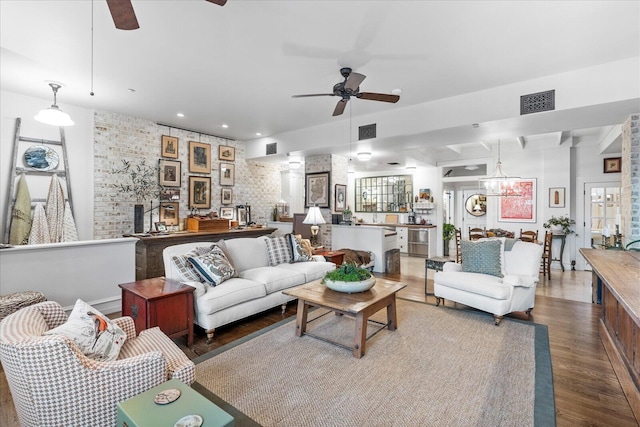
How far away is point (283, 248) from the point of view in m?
4.68

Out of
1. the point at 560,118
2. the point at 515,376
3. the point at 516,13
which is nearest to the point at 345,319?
the point at 515,376

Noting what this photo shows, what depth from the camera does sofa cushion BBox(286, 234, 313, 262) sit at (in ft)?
15.5

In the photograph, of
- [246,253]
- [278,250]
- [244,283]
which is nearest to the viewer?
[244,283]

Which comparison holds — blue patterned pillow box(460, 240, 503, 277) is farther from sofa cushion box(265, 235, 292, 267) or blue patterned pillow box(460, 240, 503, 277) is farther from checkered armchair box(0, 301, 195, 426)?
checkered armchair box(0, 301, 195, 426)

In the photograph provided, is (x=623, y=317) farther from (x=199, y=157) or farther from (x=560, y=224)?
(x=199, y=157)

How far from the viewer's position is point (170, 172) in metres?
5.97

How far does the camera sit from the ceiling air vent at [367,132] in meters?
5.26

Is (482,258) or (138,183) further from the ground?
(138,183)

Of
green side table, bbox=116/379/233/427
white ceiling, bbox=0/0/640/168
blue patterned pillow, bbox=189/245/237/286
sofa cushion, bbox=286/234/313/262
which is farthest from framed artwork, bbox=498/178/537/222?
green side table, bbox=116/379/233/427

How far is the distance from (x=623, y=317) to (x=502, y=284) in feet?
3.57

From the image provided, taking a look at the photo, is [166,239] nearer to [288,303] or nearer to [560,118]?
[288,303]

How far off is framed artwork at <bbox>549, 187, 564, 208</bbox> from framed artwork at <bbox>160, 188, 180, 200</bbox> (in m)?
8.00

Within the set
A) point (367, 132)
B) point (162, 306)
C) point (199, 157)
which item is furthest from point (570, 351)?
point (199, 157)

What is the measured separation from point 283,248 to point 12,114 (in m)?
4.23
